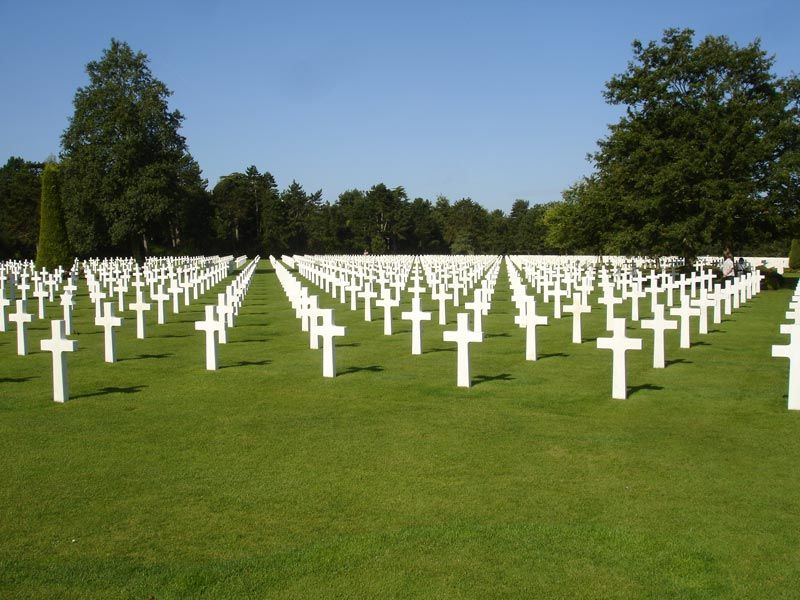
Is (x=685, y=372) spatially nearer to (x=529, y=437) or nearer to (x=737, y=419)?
(x=737, y=419)

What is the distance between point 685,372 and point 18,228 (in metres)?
→ 68.2

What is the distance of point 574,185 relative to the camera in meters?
46.3

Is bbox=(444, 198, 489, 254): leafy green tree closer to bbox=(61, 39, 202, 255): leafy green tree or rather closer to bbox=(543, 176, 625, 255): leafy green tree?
bbox=(61, 39, 202, 255): leafy green tree

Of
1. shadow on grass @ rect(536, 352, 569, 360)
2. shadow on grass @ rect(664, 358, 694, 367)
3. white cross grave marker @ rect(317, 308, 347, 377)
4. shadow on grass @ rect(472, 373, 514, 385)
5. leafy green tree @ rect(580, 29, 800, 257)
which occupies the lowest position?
shadow on grass @ rect(472, 373, 514, 385)

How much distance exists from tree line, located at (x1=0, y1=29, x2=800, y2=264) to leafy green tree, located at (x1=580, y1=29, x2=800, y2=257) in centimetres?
6

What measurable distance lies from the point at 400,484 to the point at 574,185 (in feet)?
139

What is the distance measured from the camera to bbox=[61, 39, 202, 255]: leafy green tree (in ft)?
173

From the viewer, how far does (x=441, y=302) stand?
60.4 ft

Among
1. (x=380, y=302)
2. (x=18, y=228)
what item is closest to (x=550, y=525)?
(x=380, y=302)

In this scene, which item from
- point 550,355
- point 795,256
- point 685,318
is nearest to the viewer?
point 550,355

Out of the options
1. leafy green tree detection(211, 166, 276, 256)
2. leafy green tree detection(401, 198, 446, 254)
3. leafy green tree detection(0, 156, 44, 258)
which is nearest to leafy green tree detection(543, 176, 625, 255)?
leafy green tree detection(0, 156, 44, 258)

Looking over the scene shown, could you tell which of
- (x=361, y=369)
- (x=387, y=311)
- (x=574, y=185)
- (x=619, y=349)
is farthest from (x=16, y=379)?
(x=574, y=185)

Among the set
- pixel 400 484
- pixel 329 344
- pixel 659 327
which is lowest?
pixel 400 484

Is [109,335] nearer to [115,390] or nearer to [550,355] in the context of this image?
[115,390]
